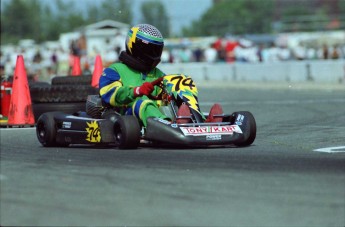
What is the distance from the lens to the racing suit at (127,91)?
33.4 feet

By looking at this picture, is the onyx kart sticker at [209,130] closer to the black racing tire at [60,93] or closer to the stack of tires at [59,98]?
the stack of tires at [59,98]

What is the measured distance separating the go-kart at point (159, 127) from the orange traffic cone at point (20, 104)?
329 cm

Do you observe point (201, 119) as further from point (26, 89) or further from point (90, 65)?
point (90, 65)

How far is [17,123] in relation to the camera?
47.8 ft

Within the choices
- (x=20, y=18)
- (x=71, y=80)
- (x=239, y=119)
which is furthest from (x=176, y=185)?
(x=20, y=18)

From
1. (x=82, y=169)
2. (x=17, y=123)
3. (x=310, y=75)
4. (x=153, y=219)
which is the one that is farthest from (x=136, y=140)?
(x=310, y=75)

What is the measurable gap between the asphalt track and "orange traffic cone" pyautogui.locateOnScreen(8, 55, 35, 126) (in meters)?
3.38

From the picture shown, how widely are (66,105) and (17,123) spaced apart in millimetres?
750

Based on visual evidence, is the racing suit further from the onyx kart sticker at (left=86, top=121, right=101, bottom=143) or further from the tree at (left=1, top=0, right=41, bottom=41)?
the tree at (left=1, top=0, right=41, bottom=41)

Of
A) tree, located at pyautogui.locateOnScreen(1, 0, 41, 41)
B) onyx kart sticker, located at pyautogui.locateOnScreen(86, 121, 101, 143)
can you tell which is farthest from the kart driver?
tree, located at pyautogui.locateOnScreen(1, 0, 41, 41)

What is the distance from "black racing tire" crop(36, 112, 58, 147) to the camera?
1104 cm

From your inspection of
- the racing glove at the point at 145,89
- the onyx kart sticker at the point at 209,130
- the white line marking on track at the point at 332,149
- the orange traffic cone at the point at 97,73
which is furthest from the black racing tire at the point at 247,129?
the orange traffic cone at the point at 97,73

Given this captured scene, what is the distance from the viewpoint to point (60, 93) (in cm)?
1459

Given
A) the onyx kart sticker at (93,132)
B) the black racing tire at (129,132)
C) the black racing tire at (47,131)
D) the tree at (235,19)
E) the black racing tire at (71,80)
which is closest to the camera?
the black racing tire at (129,132)
